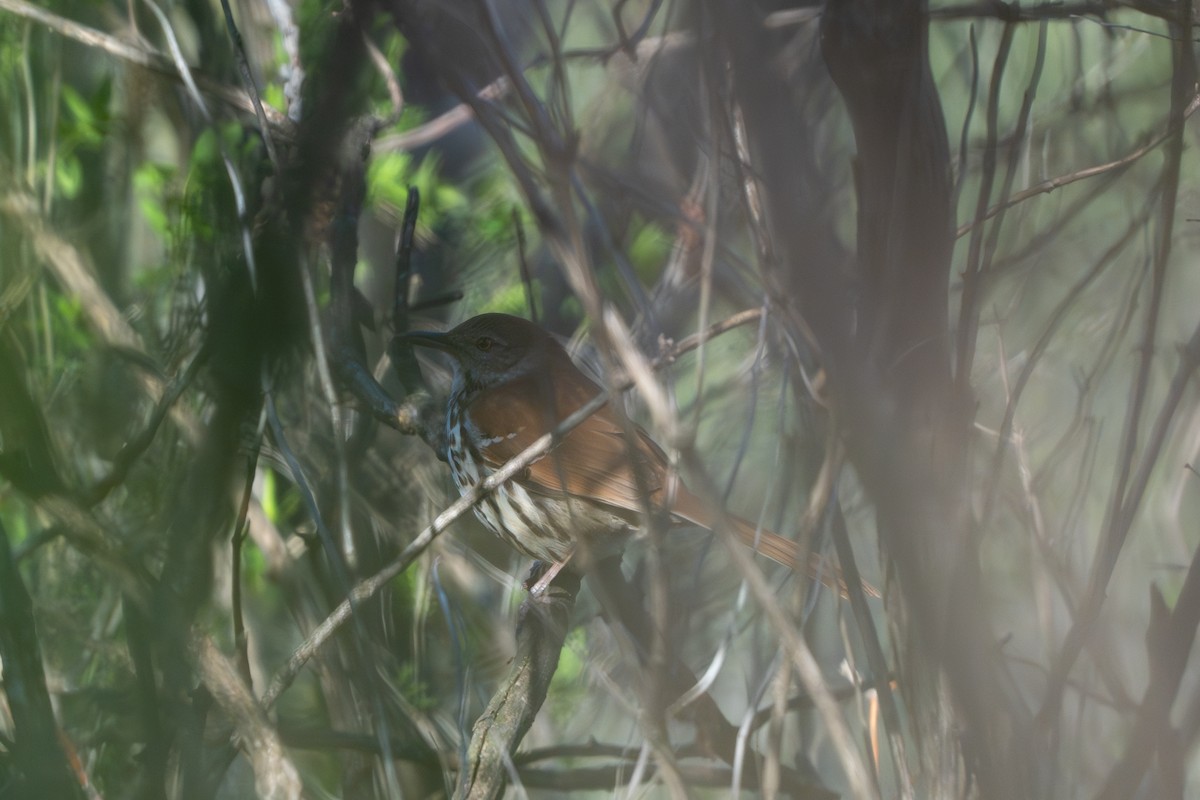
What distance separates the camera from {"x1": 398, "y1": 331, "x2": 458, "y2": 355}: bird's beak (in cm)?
348

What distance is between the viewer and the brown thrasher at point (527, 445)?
132 inches

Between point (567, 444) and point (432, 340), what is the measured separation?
58 cm

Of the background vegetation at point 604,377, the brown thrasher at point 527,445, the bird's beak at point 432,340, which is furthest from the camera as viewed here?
the bird's beak at point 432,340

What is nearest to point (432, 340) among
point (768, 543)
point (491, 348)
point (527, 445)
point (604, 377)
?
point (491, 348)

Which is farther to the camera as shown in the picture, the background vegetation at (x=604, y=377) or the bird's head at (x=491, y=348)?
the bird's head at (x=491, y=348)

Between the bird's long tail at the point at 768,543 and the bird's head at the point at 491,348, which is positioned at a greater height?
the bird's head at the point at 491,348

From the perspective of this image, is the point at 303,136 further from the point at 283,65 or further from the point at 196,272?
the point at 283,65

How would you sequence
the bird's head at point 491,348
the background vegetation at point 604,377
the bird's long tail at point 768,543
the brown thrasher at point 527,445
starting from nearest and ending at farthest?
the background vegetation at point 604,377 < the bird's long tail at point 768,543 < the brown thrasher at point 527,445 < the bird's head at point 491,348

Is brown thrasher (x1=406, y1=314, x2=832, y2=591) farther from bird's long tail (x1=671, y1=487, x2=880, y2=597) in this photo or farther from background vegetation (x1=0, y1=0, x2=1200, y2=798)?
background vegetation (x1=0, y1=0, x2=1200, y2=798)

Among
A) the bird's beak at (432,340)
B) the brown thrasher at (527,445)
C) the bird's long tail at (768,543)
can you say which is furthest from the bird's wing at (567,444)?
the bird's beak at (432,340)

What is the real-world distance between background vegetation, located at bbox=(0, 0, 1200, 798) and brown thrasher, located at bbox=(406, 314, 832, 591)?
0.56 ft

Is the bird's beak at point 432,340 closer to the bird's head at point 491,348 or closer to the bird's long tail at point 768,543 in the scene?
the bird's head at point 491,348

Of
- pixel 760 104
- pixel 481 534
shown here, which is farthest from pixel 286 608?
pixel 760 104

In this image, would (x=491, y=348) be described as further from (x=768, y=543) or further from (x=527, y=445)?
(x=768, y=543)
